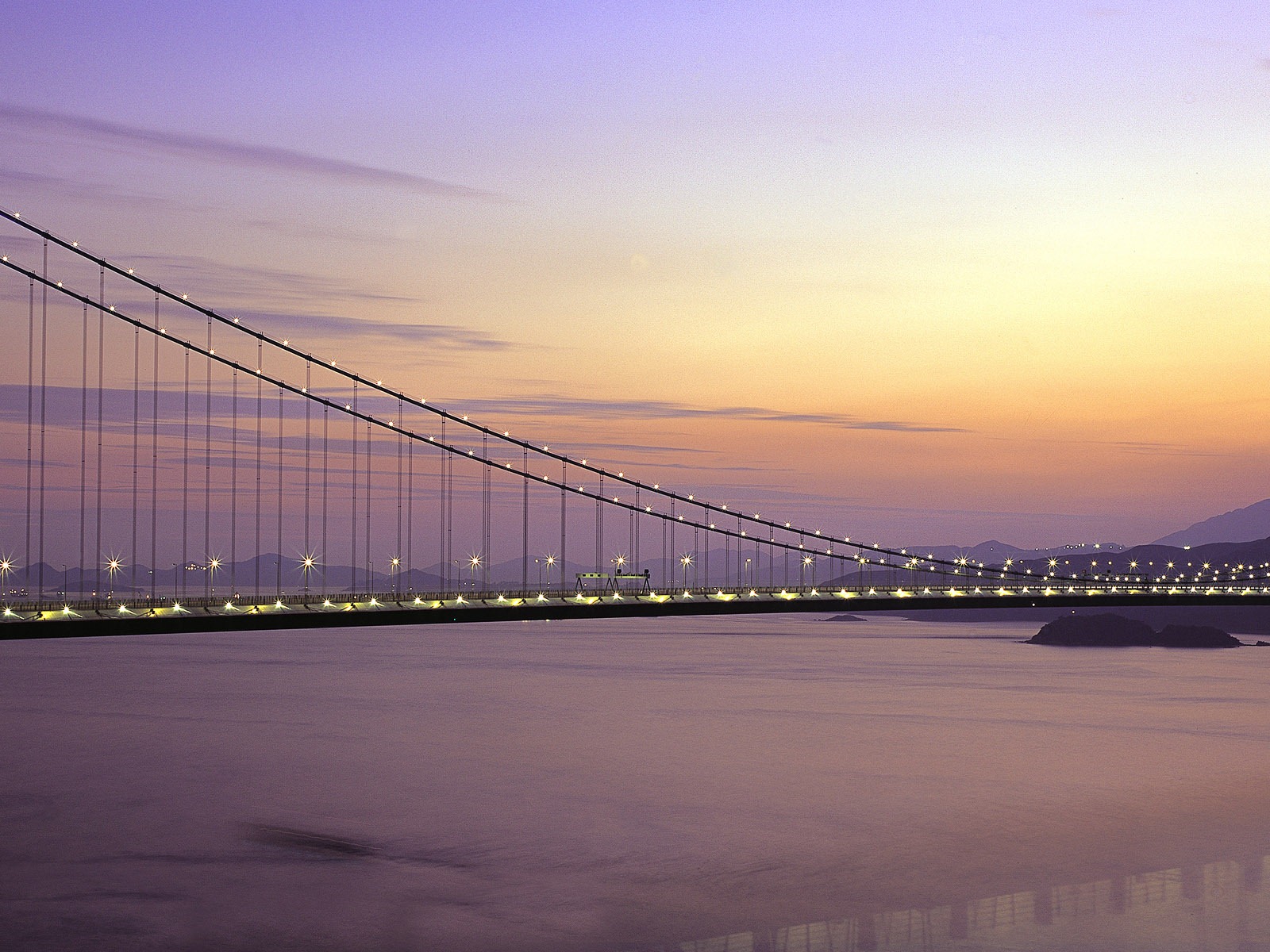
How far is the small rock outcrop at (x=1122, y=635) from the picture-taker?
177750 millimetres

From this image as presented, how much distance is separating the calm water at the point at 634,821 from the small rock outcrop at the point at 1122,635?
7324 cm

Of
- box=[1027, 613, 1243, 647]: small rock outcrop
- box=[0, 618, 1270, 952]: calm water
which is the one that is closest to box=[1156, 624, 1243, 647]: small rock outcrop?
box=[1027, 613, 1243, 647]: small rock outcrop

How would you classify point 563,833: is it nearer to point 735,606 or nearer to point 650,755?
point 735,606

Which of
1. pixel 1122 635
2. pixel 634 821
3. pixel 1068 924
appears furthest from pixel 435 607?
pixel 1122 635

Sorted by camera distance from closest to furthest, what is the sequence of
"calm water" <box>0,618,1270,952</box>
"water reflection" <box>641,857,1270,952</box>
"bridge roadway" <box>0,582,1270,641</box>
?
"water reflection" <box>641,857,1270,952</box> < "calm water" <box>0,618,1270,952</box> < "bridge roadway" <box>0,582,1270,641</box>

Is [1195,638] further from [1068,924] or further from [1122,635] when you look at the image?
[1068,924]

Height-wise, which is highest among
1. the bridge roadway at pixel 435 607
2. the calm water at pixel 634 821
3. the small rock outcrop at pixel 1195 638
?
the bridge roadway at pixel 435 607

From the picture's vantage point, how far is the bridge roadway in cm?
3953

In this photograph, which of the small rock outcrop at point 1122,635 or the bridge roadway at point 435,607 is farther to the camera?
the small rock outcrop at point 1122,635

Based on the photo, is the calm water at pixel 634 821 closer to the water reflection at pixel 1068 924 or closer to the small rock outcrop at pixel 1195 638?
the water reflection at pixel 1068 924

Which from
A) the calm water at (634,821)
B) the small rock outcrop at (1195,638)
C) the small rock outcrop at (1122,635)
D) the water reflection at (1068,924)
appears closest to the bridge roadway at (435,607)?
the calm water at (634,821)

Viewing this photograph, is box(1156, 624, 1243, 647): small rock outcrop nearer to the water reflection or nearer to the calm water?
the calm water

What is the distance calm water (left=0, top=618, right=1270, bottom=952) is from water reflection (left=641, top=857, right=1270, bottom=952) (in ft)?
0.38

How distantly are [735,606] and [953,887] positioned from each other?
73.8ft
